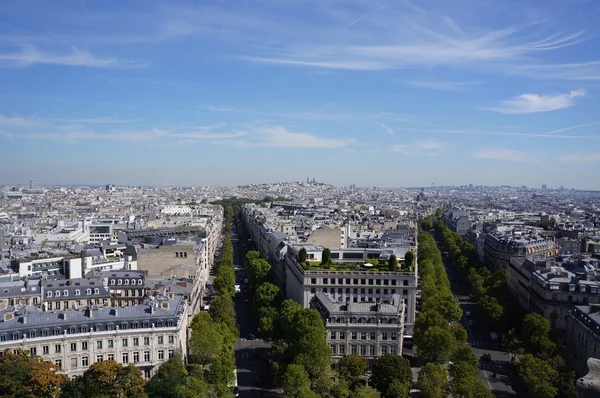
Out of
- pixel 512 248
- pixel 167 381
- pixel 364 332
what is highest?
pixel 512 248

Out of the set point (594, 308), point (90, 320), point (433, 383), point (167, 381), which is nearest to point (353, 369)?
point (433, 383)

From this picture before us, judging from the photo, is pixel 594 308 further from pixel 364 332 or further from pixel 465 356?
pixel 364 332

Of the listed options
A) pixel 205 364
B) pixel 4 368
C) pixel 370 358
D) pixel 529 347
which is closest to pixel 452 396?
pixel 370 358

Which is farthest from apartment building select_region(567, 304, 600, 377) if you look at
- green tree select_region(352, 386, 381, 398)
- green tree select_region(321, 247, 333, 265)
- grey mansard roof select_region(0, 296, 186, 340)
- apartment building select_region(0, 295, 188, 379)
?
grey mansard roof select_region(0, 296, 186, 340)

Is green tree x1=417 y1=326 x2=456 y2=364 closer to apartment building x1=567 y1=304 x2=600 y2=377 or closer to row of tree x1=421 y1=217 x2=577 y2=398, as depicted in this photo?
row of tree x1=421 y1=217 x2=577 y2=398

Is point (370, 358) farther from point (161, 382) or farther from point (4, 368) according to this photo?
point (4, 368)

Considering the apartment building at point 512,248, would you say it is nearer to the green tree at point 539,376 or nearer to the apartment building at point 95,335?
the green tree at point 539,376

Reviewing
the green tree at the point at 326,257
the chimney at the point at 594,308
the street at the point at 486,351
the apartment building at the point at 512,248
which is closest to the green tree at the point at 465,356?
the street at the point at 486,351
